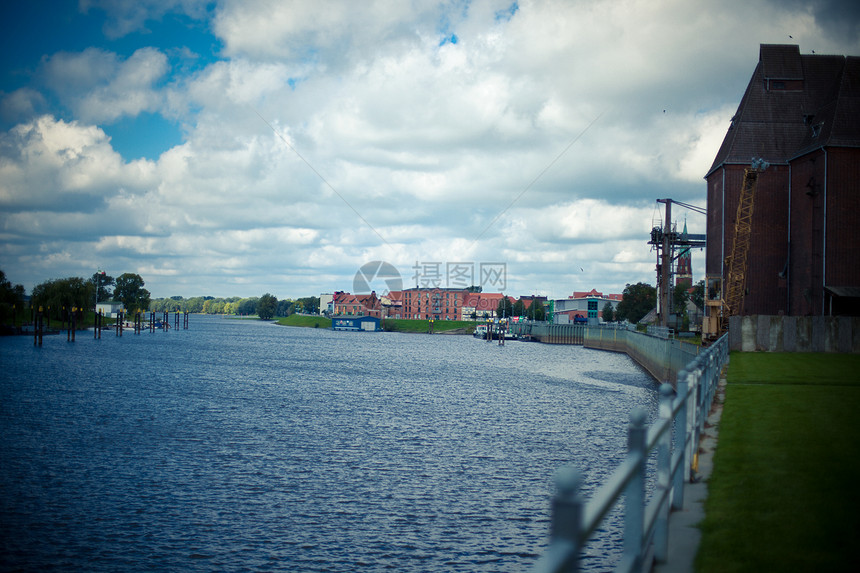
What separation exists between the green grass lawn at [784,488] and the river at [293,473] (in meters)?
4.45

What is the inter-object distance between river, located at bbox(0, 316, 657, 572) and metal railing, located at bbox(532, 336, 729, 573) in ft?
25.4

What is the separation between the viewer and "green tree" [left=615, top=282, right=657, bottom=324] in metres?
151

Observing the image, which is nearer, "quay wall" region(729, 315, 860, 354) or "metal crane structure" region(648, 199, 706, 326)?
"quay wall" region(729, 315, 860, 354)

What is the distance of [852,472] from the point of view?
980 cm

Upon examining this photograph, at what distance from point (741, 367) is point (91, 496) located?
26.8m

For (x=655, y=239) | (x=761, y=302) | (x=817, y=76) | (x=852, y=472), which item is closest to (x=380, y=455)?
(x=852, y=472)

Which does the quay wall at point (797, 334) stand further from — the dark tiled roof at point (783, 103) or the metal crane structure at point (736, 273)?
the dark tiled roof at point (783, 103)

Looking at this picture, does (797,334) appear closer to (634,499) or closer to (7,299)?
(634,499)

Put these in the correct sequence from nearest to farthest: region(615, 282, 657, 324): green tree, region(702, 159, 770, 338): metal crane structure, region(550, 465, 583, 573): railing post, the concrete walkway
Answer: region(550, 465, 583, 573): railing post, the concrete walkway, region(702, 159, 770, 338): metal crane structure, region(615, 282, 657, 324): green tree

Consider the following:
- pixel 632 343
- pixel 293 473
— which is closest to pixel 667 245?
pixel 632 343

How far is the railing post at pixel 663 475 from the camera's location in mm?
6031

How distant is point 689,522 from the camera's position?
26.3ft

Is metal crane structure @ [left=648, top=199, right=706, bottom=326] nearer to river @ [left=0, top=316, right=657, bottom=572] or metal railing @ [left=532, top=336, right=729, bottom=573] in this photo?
river @ [left=0, top=316, right=657, bottom=572]

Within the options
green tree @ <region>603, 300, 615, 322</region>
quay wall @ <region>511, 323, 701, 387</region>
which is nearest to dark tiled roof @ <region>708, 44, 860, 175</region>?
quay wall @ <region>511, 323, 701, 387</region>
